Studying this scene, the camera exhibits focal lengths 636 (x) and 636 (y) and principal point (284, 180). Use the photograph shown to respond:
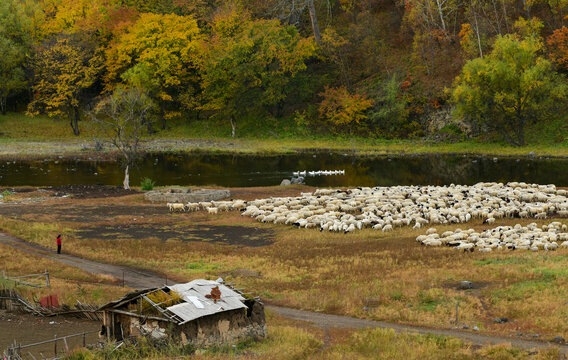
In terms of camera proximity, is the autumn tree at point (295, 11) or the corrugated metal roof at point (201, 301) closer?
the corrugated metal roof at point (201, 301)

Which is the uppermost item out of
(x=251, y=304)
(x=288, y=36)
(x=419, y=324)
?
(x=288, y=36)

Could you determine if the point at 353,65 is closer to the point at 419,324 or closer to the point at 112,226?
the point at 112,226

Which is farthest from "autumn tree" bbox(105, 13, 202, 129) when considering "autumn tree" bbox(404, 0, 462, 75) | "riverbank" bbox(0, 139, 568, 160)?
"autumn tree" bbox(404, 0, 462, 75)

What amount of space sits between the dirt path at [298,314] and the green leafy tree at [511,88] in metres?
68.5

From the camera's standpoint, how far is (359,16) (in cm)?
11950

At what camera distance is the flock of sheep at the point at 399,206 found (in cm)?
4838

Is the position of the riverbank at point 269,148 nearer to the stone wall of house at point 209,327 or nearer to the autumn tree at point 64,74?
the autumn tree at point 64,74

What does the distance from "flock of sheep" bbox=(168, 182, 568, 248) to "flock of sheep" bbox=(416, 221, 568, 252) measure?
14.2 ft

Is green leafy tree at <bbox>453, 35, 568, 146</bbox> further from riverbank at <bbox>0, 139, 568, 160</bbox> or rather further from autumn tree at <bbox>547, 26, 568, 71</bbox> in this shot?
riverbank at <bbox>0, 139, 568, 160</bbox>

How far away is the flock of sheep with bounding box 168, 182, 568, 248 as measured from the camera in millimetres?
48375

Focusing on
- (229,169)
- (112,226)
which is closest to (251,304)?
(112,226)

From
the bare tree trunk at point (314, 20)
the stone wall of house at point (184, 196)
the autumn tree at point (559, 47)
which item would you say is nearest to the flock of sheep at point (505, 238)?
the stone wall of house at point (184, 196)

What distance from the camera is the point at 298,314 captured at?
2938 cm

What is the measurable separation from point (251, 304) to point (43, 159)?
76888 millimetres
